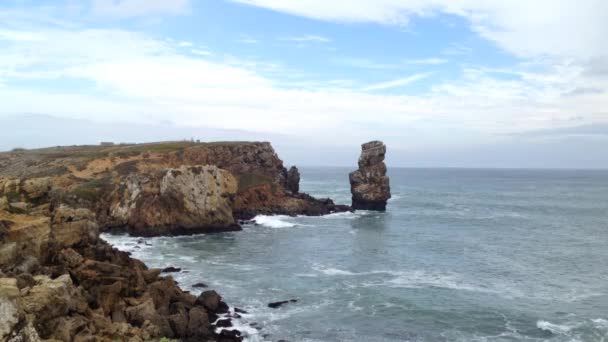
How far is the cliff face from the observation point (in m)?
85.6

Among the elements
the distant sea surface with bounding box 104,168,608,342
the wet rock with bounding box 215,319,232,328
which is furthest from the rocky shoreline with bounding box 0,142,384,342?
the distant sea surface with bounding box 104,168,608,342

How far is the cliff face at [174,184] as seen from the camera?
85625mm

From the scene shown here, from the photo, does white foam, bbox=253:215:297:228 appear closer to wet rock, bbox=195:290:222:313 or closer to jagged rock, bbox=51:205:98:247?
wet rock, bbox=195:290:222:313

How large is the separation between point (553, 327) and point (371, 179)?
79.2 metres

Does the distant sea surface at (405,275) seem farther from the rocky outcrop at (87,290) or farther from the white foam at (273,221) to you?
the rocky outcrop at (87,290)

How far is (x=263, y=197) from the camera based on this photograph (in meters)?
111

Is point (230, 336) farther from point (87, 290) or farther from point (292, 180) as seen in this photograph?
point (292, 180)

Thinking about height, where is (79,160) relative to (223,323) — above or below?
above

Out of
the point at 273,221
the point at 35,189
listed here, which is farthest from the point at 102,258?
the point at 273,221

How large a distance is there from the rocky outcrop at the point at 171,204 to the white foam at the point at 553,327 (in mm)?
56859

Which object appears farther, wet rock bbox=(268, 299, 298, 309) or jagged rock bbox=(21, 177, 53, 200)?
wet rock bbox=(268, 299, 298, 309)

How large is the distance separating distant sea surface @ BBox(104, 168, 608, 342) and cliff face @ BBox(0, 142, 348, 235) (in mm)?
4979

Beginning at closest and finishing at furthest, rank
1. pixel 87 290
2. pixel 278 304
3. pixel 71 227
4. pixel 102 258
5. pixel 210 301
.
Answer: pixel 87 290
pixel 71 227
pixel 102 258
pixel 210 301
pixel 278 304

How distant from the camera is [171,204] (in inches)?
3398
